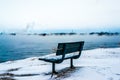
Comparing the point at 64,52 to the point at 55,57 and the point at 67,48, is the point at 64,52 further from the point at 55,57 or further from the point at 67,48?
the point at 55,57

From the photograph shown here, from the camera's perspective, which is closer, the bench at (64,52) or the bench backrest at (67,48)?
the bench at (64,52)

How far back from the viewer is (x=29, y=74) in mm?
9742

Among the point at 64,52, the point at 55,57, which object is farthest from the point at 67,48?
the point at 55,57

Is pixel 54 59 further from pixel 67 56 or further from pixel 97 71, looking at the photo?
pixel 97 71

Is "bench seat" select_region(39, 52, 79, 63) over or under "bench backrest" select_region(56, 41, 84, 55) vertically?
under

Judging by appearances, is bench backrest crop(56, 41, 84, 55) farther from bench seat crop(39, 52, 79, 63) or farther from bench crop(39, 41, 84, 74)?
bench seat crop(39, 52, 79, 63)

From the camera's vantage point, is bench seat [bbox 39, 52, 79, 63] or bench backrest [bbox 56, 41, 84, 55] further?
bench backrest [bbox 56, 41, 84, 55]

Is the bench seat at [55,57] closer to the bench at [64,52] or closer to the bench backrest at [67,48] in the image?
the bench at [64,52]

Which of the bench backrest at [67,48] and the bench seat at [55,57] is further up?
the bench backrest at [67,48]

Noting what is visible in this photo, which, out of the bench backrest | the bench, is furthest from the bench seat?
the bench backrest

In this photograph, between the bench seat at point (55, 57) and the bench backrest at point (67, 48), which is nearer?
the bench seat at point (55, 57)

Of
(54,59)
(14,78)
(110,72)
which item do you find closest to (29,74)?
(14,78)

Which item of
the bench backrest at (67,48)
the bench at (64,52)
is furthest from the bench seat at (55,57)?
the bench backrest at (67,48)

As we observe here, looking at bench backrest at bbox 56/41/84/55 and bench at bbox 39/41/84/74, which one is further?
bench backrest at bbox 56/41/84/55
